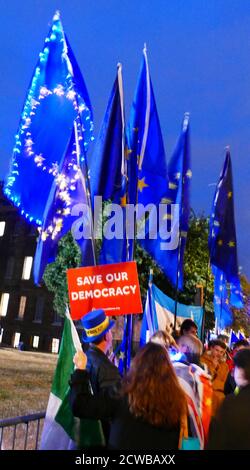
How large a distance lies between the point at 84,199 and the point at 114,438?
4000 millimetres

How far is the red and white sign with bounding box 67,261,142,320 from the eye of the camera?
5383mm

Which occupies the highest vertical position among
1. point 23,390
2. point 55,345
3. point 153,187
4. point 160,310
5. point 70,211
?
point 55,345

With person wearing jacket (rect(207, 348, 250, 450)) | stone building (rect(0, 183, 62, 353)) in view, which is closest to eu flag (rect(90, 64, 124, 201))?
person wearing jacket (rect(207, 348, 250, 450))

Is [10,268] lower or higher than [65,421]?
higher

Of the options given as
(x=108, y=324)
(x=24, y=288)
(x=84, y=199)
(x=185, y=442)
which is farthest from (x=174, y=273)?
(x=24, y=288)

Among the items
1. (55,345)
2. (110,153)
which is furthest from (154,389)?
(55,345)

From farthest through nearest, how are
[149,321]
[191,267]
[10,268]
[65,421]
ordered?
[10,268] → [191,267] → [149,321] → [65,421]

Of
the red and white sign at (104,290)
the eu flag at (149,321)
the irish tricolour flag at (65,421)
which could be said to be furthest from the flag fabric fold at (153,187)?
the irish tricolour flag at (65,421)

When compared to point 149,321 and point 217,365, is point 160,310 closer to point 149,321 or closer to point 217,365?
point 149,321

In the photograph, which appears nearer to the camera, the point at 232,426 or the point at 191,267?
the point at 232,426

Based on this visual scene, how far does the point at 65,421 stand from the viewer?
13.3 ft

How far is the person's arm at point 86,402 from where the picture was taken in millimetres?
3148

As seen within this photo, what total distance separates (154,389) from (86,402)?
0.54m

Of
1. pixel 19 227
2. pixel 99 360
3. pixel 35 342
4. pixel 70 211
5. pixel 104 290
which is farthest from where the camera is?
pixel 19 227
